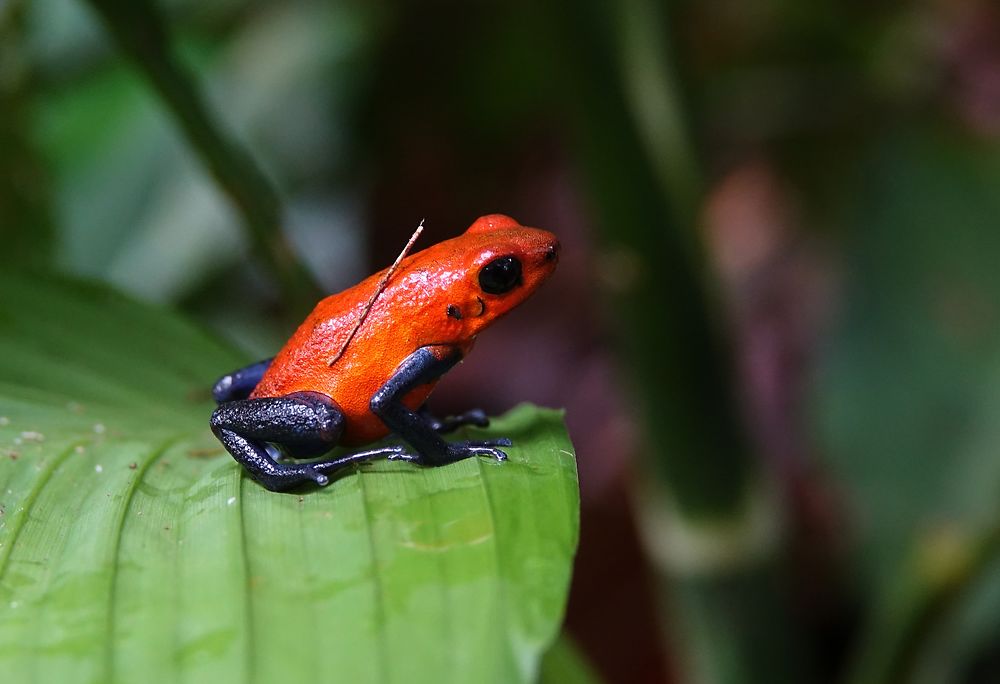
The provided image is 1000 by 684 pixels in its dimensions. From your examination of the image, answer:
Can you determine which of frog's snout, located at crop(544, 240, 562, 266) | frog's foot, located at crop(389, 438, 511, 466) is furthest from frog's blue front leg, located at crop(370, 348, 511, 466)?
frog's snout, located at crop(544, 240, 562, 266)

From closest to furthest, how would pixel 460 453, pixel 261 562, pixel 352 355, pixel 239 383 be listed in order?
pixel 261 562 < pixel 460 453 < pixel 352 355 < pixel 239 383

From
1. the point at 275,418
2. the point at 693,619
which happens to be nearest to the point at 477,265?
the point at 275,418

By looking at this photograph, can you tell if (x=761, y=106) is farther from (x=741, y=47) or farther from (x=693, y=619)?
(x=693, y=619)

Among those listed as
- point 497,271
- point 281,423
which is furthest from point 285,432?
point 497,271

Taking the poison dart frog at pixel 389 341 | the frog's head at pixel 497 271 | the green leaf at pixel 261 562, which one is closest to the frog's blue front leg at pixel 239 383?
the poison dart frog at pixel 389 341

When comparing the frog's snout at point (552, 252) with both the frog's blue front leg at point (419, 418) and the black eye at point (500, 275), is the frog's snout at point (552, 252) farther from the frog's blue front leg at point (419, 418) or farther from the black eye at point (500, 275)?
the frog's blue front leg at point (419, 418)

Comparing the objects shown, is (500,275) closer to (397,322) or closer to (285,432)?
(397,322)

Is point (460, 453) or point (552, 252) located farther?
point (552, 252)
